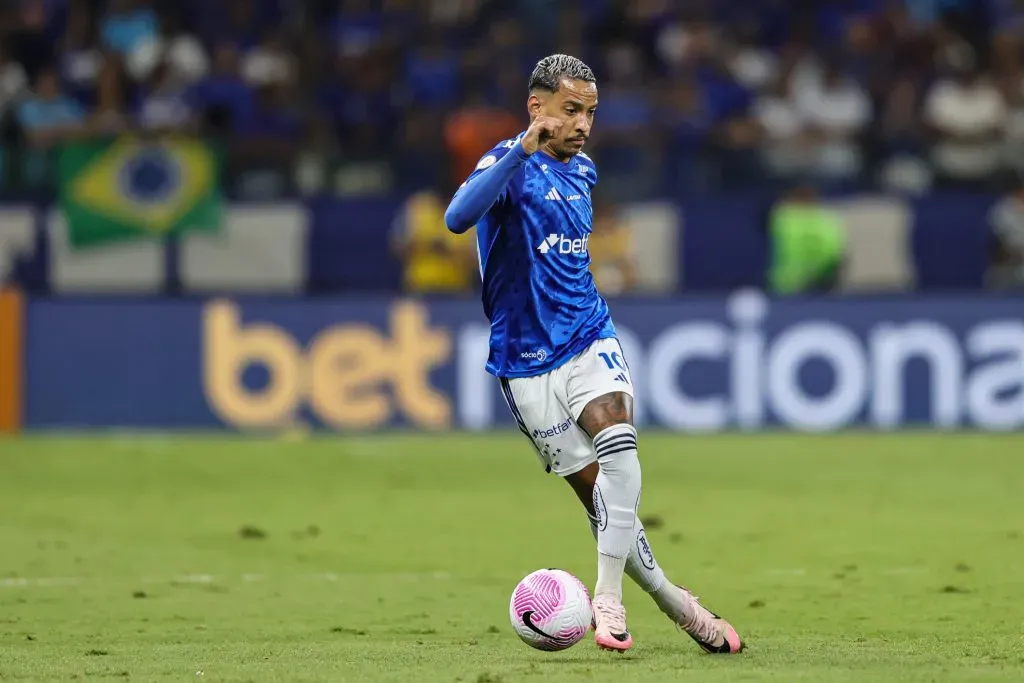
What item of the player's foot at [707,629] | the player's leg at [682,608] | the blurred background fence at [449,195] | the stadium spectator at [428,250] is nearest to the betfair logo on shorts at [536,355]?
the player's leg at [682,608]

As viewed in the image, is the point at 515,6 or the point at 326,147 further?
the point at 515,6

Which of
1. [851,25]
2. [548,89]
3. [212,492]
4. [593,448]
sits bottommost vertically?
[212,492]

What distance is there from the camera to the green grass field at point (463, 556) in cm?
754

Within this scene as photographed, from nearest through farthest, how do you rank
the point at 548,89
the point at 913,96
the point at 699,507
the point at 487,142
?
the point at 548,89, the point at 699,507, the point at 487,142, the point at 913,96

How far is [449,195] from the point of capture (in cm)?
2202

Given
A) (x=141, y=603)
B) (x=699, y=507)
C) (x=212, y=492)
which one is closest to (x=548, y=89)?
(x=141, y=603)

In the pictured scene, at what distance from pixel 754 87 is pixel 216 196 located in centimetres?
733

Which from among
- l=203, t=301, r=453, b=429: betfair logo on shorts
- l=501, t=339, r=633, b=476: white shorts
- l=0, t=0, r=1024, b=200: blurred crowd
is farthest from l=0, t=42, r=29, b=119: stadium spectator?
l=501, t=339, r=633, b=476: white shorts

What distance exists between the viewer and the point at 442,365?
20.5 meters

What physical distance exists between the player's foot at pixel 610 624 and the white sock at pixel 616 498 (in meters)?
0.04

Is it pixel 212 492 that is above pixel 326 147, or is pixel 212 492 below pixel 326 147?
below

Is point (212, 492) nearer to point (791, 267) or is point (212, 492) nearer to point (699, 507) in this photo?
point (699, 507)

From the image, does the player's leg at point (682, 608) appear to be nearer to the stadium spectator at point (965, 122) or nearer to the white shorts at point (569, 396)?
the white shorts at point (569, 396)

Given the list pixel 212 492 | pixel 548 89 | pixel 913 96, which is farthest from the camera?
pixel 913 96
